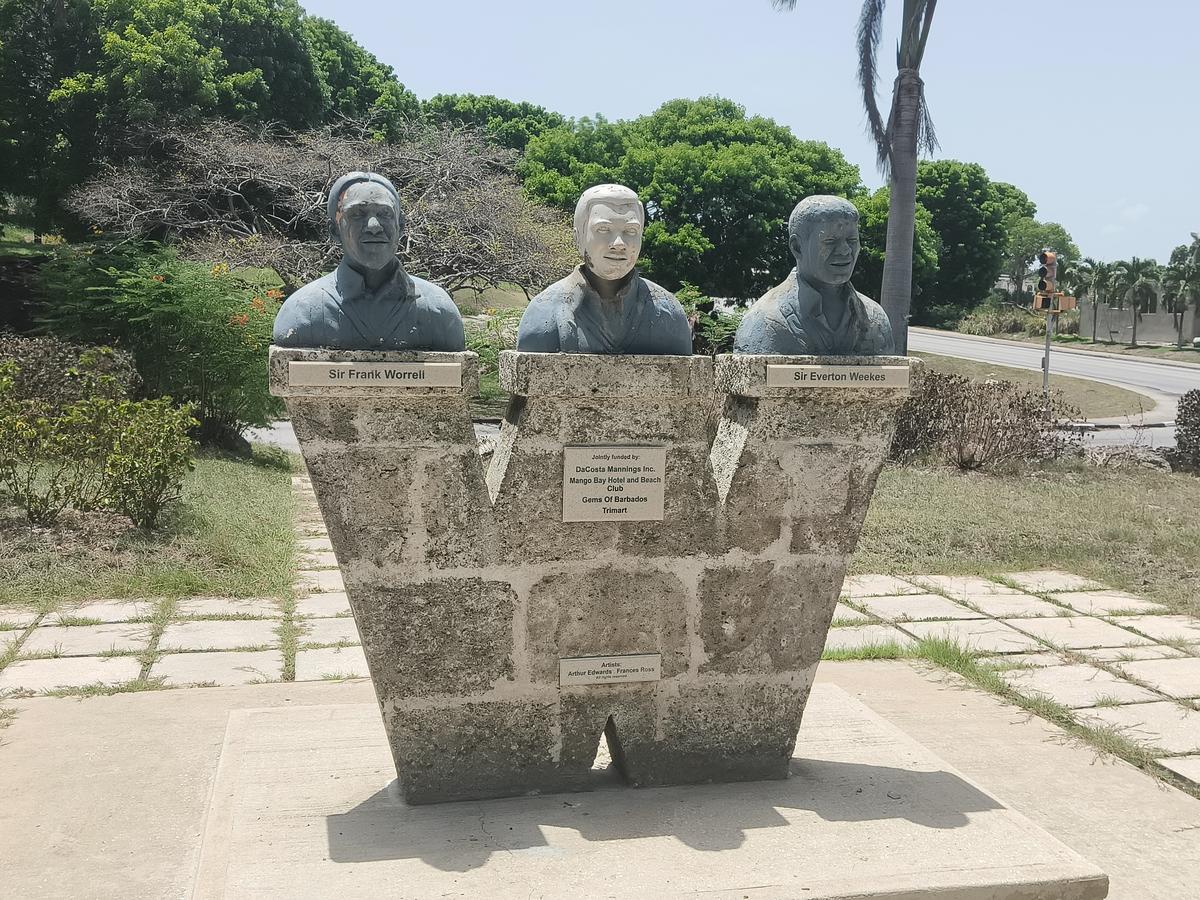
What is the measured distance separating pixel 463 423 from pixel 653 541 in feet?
2.38

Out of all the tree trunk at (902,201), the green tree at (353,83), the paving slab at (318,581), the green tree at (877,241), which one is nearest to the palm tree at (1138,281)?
the green tree at (877,241)

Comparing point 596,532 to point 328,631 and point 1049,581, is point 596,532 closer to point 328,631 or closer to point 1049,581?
point 328,631

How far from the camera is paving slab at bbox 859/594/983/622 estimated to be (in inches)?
254

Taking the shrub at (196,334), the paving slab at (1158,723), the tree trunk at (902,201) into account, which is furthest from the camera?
the tree trunk at (902,201)

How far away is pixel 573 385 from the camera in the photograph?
3.26 meters

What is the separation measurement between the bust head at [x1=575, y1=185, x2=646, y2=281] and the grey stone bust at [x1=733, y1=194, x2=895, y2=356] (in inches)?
19.3

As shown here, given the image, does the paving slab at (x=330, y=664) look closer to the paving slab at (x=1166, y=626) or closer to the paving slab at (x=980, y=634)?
the paving slab at (x=980, y=634)

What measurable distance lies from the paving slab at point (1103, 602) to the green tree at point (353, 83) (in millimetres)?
19172

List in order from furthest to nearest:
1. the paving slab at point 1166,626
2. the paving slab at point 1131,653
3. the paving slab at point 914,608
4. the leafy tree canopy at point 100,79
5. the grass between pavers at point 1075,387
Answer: the grass between pavers at point 1075,387, the leafy tree canopy at point 100,79, the paving slab at point 914,608, the paving slab at point 1166,626, the paving slab at point 1131,653

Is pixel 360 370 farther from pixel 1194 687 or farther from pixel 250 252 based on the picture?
pixel 250 252

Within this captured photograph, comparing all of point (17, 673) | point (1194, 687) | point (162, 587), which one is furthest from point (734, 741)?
point (162, 587)

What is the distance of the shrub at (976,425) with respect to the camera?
1132 cm

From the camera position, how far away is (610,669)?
3518 mm

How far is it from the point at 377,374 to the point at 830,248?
149 cm
